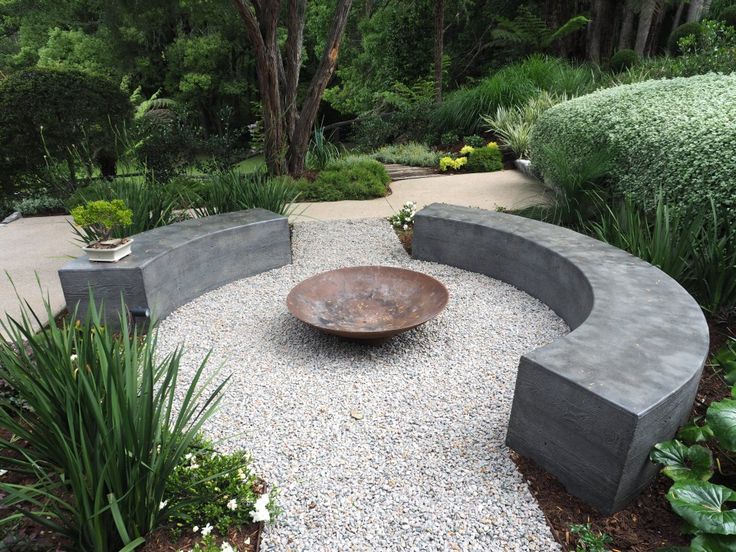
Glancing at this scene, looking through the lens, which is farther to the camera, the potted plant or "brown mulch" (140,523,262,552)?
the potted plant

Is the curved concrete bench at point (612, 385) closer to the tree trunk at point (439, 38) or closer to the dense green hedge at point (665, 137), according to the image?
the dense green hedge at point (665, 137)

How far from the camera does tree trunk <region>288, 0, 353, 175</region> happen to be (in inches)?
224

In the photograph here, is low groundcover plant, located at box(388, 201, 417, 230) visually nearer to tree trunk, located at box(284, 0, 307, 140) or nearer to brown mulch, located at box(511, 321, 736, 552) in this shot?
tree trunk, located at box(284, 0, 307, 140)

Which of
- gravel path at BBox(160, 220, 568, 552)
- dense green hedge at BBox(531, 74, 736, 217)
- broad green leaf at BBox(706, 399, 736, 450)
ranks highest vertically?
dense green hedge at BBox(531, 74, 736, 217)

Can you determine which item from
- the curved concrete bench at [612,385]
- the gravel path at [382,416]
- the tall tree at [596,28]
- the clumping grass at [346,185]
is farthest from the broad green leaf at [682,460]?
the tall tree at [596,28]

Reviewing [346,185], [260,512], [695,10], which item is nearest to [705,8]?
[695,10]

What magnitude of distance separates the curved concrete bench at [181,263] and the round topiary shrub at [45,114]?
3.06 m

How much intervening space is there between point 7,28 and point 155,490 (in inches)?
896

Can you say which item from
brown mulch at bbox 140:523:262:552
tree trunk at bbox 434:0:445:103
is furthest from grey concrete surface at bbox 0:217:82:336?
tree trunk at bbox 434:0:445:103

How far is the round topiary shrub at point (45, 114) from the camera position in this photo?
19.2 ft

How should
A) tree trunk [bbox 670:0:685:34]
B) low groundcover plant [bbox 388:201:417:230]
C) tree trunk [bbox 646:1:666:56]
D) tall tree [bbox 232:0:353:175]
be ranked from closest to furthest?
low groundcover plant [bbox 388:201:417:230] < tall tree [bbox 232:0:353:175] < tree trunk [bbox 670:0:685:34] < tree trunk [bbox 646:1:666:56]

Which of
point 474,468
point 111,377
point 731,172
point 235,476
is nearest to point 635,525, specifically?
point 474,468

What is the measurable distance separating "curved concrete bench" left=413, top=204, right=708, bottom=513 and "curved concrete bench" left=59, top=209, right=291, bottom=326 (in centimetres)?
190

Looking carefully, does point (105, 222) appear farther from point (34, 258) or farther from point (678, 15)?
point (678, 15)
